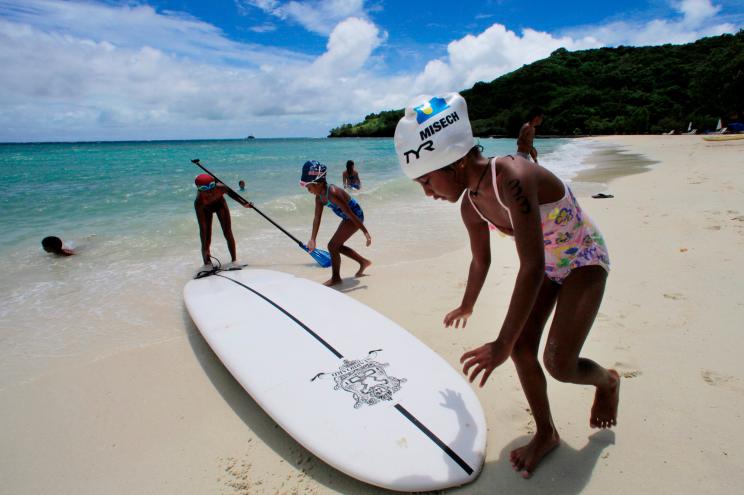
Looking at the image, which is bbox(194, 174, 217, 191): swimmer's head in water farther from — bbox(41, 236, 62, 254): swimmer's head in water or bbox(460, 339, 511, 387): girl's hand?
bbox(460, 339, 511, 387): girl's hand

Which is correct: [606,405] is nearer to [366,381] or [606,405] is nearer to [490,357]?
[490,357]

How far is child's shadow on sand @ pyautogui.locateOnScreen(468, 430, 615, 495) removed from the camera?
1.90 m

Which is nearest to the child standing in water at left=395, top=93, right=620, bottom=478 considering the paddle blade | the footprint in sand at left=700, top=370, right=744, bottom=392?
the footprint in sand at left=700, top=370, right=744, bottom=392

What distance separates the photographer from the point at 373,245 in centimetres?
664

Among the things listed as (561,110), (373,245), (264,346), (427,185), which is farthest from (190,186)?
(561,110)

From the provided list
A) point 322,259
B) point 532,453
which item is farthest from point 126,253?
point 532,453

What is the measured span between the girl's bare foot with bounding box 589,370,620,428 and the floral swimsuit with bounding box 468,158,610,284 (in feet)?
2.13

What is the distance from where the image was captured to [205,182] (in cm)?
543

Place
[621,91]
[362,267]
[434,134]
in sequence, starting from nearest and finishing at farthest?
[434,134], [362,267], [621,91]

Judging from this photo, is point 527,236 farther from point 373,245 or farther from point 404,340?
point 373,245

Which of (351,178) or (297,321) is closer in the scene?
(297,321)

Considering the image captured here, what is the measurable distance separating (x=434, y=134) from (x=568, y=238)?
0.79 metres

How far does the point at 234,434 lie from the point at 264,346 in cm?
68

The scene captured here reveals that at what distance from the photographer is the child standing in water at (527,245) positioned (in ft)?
4.91
